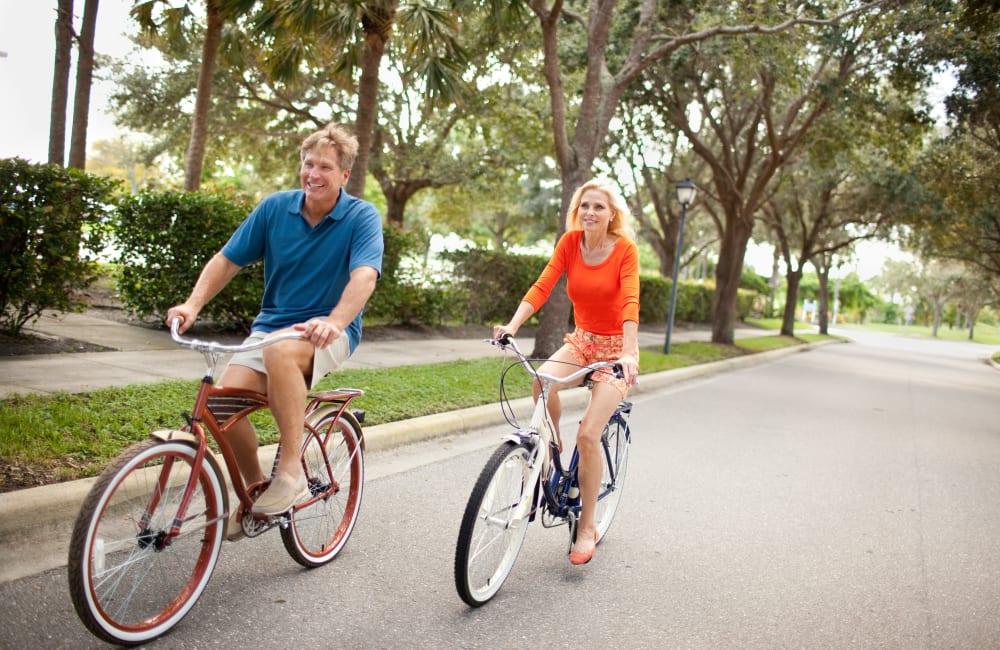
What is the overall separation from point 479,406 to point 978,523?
14.2 feet

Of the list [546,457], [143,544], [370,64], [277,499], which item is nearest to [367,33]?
[370,64]

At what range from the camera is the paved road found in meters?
3.11

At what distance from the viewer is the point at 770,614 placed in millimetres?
3576

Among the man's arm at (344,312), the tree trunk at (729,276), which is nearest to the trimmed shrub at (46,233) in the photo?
the man's arm at (344,312)

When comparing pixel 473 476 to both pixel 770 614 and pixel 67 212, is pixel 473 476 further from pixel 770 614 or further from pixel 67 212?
pixel 67 212

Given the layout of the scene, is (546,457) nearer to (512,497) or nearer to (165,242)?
(512,497)

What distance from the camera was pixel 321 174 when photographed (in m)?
3.30

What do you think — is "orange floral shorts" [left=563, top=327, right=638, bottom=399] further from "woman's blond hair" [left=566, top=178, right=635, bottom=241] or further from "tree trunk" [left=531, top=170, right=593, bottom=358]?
"tree trunk" [left=531, top=170, right=593, bottom=358]

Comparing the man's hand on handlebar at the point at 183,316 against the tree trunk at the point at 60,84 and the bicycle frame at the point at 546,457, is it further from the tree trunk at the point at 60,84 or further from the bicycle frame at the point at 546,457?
the tree trunk at the point at 60,84

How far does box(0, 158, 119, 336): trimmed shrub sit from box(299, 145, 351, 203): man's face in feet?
15.5

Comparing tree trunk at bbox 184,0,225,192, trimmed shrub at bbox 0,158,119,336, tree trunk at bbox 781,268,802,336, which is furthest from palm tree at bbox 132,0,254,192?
tree trunk at bbox 781,268,802,336

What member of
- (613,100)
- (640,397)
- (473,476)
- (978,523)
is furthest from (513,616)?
(613,100)

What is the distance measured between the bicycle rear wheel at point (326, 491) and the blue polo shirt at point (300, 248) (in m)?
0.53

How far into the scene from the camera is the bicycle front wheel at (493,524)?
314 cm
